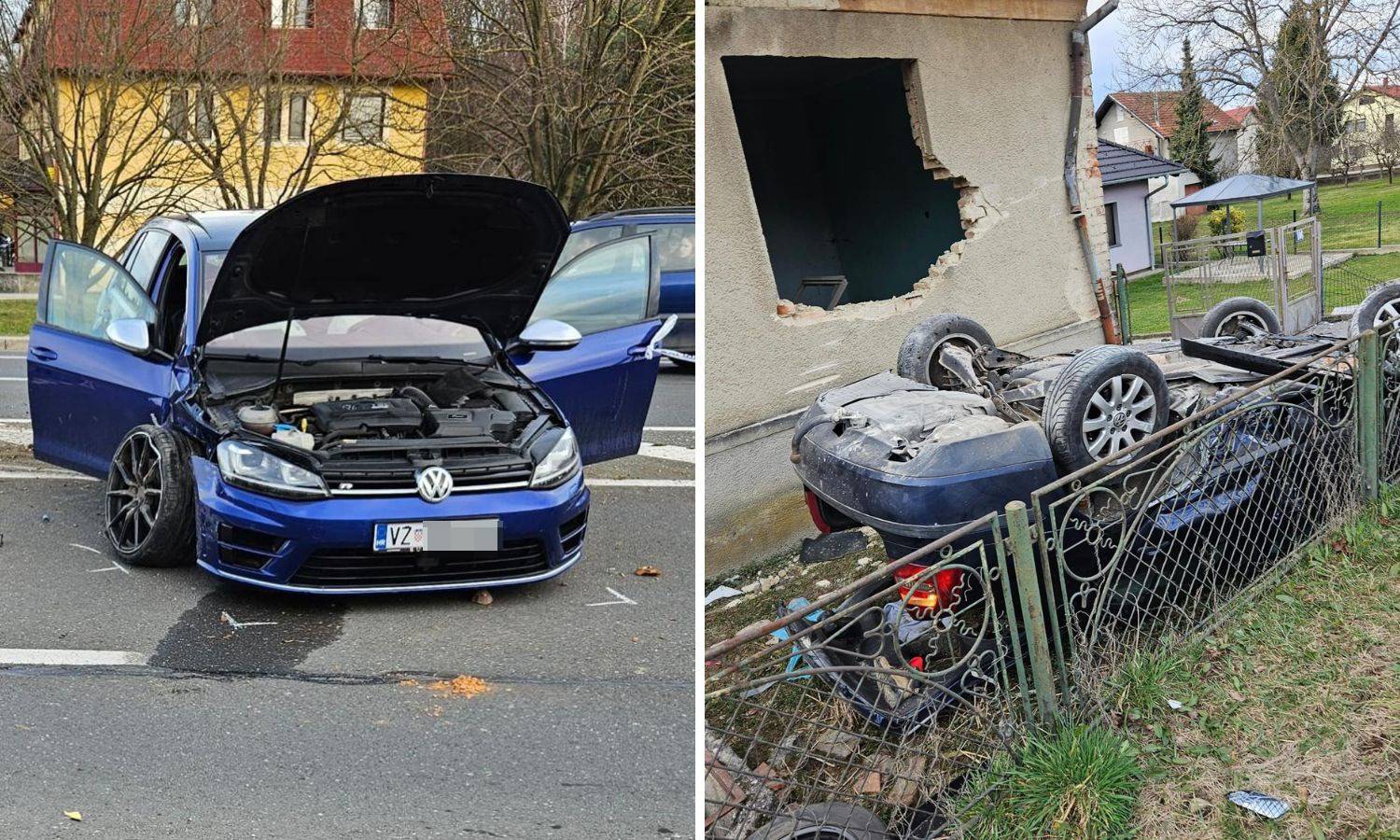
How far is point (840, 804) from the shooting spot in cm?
364

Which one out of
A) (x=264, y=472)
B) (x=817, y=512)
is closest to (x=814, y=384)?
(x=817, y=512)

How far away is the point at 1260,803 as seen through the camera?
3.67 meters

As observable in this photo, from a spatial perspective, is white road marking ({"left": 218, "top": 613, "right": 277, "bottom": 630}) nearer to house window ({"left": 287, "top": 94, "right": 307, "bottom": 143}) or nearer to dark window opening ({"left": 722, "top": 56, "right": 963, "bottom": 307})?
dark window opening ({"left": 722, "top": 56, "right": 963, "bottom": 307})

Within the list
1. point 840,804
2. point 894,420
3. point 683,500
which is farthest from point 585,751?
point 683,500

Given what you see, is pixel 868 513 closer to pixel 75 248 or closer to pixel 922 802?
pixel 922 802

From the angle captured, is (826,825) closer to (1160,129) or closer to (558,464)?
(558,464)

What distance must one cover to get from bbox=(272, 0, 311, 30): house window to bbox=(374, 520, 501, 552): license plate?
50.0 feet

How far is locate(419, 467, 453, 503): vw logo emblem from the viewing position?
5.06 metres

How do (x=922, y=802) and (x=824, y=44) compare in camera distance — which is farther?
(x=824, y=44)

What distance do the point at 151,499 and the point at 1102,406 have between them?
436 centimetres

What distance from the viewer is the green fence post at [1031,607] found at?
368cm

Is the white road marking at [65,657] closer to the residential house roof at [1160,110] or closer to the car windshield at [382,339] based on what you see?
the car windshield at [382,339]

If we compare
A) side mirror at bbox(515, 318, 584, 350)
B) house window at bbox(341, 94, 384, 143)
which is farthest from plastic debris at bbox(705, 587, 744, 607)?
house window at bbox(341, 94, 384, 143)

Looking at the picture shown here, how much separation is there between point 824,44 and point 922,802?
5201 millimetres
